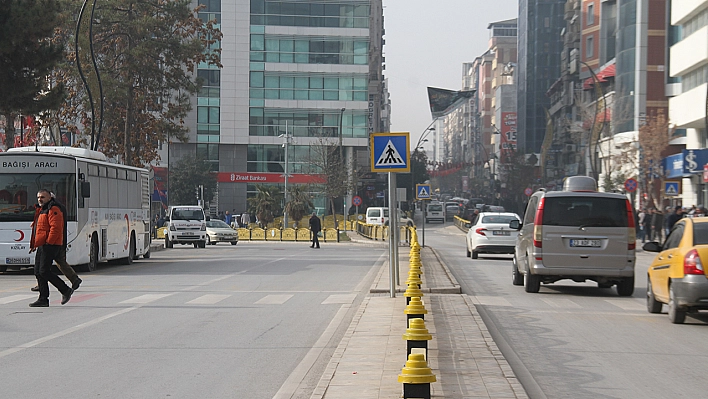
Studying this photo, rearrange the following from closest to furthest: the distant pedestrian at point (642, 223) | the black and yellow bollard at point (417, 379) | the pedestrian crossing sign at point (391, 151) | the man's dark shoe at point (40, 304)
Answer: the black and yellow bollard at point (417, 379) → the man's dark shoe at point (40, 304) → the pedestrian crossing sign at point (391, 151) → the distant pedestrian at point (642, 223)

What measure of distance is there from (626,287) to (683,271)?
5.58 metres

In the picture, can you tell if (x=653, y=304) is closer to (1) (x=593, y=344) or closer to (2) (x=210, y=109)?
(1) (x=593, y=344)

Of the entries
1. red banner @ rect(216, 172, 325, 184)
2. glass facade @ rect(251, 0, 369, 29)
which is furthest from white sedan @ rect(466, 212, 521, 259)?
glass facade @ rect(251, 0, 369, 29)

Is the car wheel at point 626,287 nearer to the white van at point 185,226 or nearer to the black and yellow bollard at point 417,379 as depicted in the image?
the black and yellow bollard at point 417,379

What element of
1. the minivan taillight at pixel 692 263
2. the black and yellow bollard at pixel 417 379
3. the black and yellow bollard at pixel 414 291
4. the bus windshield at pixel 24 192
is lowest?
the black and yellow bollard at pixel 417 379

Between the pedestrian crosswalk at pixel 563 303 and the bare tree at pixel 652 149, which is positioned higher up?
the bare tree at pixel 652 149

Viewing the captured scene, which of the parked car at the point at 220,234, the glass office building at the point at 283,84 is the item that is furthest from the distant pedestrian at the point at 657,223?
the glass office building at the point at 283,84

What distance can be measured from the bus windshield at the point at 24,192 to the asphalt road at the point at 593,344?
35.5 feet

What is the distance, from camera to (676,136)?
189ft

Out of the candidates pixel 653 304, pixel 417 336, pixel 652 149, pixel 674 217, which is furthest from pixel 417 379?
pixel 652 149

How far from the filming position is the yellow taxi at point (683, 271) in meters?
12.5

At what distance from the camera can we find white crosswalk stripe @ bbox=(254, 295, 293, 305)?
16.1m

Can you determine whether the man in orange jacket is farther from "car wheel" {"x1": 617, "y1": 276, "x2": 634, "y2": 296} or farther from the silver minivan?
"car wheel" {"x1": 617, "y1": 276, "x2": 634, "y2": 296}

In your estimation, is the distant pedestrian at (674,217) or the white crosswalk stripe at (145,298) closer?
the white crosswalk stripe at (145,298)
